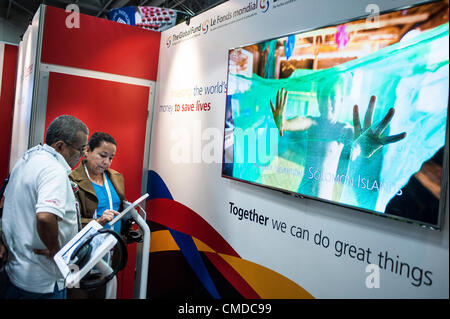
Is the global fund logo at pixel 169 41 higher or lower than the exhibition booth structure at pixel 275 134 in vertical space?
higher

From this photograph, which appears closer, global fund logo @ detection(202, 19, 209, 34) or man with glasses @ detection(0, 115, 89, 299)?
man with glasses @ detection(0, 115, 89, 299)

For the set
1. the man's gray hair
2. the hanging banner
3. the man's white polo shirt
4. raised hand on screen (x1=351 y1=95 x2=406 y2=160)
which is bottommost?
the man's white polo shirt

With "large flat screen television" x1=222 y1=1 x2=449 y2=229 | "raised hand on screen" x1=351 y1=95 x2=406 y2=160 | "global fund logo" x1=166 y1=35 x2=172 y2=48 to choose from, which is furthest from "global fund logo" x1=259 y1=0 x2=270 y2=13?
"global fund logo" x1=166 y1=35 x2=172 y2=48

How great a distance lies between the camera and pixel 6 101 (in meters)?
6.38

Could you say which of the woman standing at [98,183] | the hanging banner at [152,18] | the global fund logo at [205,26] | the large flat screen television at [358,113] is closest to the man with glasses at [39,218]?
the woman standing at [98,183]

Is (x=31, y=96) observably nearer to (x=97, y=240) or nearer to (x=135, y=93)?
(x=135, y=93)

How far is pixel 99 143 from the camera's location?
9.93 feet

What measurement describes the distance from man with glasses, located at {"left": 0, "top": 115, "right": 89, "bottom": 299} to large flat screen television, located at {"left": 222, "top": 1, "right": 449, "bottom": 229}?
115cm

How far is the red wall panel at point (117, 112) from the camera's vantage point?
12.2 feet

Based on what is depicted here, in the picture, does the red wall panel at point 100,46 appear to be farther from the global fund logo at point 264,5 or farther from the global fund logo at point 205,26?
the global fund logo at point 264,5

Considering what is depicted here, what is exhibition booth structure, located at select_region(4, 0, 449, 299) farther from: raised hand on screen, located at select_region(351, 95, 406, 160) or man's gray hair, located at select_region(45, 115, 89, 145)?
man's gray hair, located at select_region(45, 115, 89, 145)

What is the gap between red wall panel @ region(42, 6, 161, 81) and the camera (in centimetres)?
365

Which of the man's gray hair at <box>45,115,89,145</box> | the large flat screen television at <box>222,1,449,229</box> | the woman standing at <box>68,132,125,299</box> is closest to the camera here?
the large flat screen television at <box>222,1,449,229</box>

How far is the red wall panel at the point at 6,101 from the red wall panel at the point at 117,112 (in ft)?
10.6
